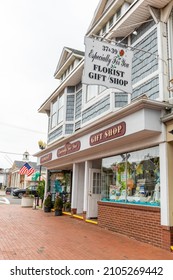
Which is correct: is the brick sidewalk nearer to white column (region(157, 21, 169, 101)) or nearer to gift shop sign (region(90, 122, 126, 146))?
gift shop sign (region(90, 122, 126, 146))

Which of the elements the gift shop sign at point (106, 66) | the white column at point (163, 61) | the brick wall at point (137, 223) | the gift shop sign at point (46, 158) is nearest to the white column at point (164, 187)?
the brick wall at point (137, 223)

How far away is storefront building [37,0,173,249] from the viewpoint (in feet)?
23.2

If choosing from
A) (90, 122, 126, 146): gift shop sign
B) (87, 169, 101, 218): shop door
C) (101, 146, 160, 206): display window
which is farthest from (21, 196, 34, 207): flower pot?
(90, 122, 126, 146): gift shop sign

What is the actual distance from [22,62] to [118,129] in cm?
946

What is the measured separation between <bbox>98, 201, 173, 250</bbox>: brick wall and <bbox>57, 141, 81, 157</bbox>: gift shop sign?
3.00 metres

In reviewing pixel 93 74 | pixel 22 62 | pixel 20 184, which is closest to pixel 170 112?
pixel 93 74

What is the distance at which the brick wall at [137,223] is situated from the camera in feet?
22.3

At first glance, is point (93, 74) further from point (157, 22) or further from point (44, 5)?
point (44, 5)

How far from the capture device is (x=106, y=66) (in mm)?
6535

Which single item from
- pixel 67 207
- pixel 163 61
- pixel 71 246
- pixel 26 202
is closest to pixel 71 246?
pixel 71 246

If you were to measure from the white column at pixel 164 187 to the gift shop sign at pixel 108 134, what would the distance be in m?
1.39

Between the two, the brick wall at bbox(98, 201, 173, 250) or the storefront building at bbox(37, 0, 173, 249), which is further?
the storefront building at bbox(37, 0, 173, 249)

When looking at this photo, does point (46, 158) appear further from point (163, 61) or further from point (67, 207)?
point (163, 61)

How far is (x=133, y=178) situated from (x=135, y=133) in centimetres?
187
